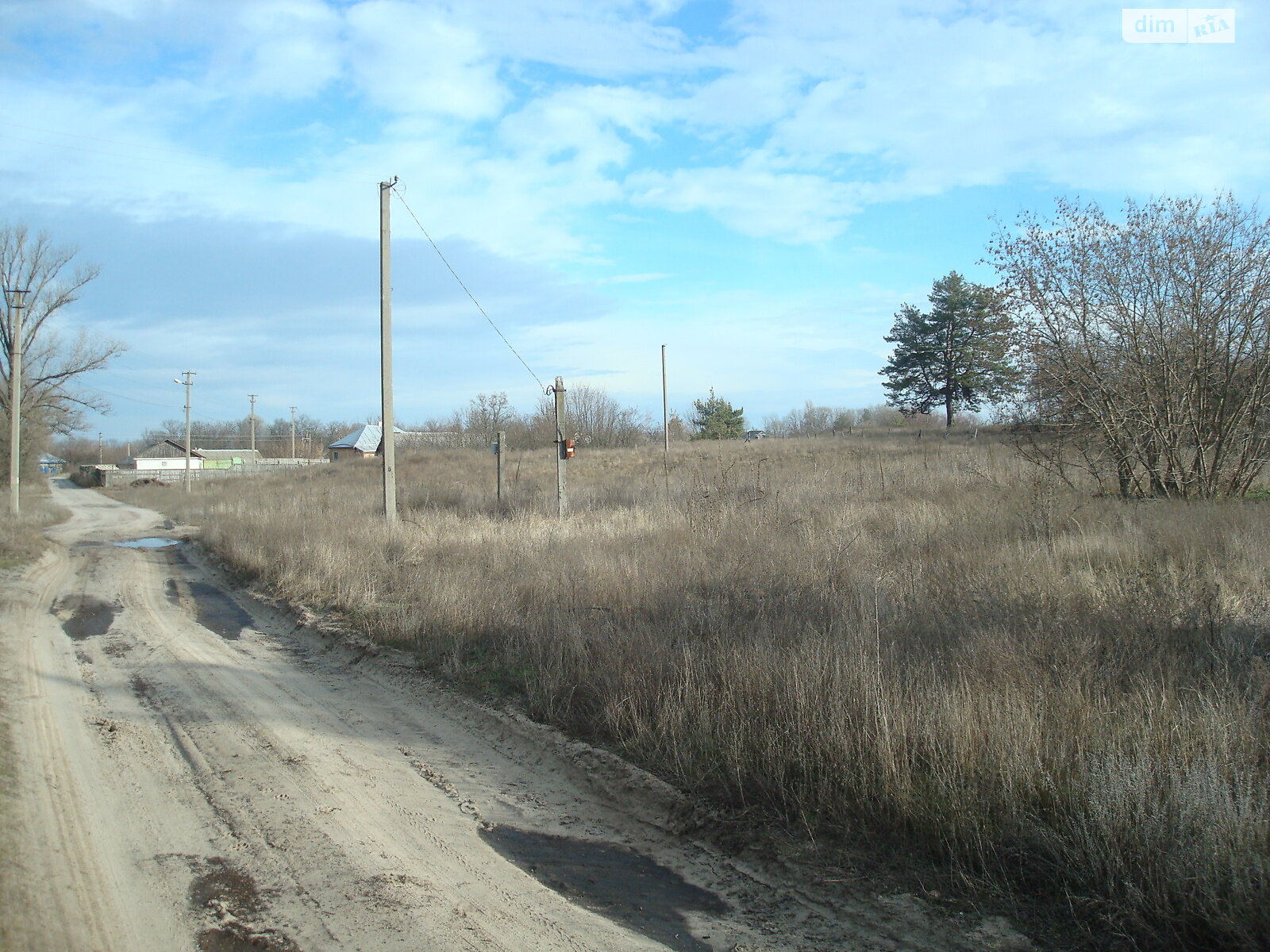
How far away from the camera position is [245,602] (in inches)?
433

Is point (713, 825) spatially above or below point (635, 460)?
below

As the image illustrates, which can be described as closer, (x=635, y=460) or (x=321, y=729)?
(x=321, y=729)

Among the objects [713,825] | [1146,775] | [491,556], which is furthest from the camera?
[491,556]

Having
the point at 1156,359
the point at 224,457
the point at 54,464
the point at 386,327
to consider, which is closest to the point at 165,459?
the point at 224,457

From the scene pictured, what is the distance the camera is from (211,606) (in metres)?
10.8

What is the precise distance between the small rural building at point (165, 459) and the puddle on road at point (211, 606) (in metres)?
66.1

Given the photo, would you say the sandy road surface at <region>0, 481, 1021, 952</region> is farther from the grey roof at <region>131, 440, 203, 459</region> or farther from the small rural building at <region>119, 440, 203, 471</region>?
the grey roof at <region>131, 440, 203, 459</region>

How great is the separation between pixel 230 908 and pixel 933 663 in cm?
390

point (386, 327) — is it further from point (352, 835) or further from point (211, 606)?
point (352, 835)

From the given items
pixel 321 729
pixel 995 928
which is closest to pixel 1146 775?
pixel 995 928

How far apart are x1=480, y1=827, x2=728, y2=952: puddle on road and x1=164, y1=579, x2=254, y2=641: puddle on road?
6274 millimetres

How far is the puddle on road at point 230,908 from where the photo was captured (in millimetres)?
3057

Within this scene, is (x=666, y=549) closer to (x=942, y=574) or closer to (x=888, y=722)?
(x=942, y=574)

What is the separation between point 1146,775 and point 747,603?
375 cm
